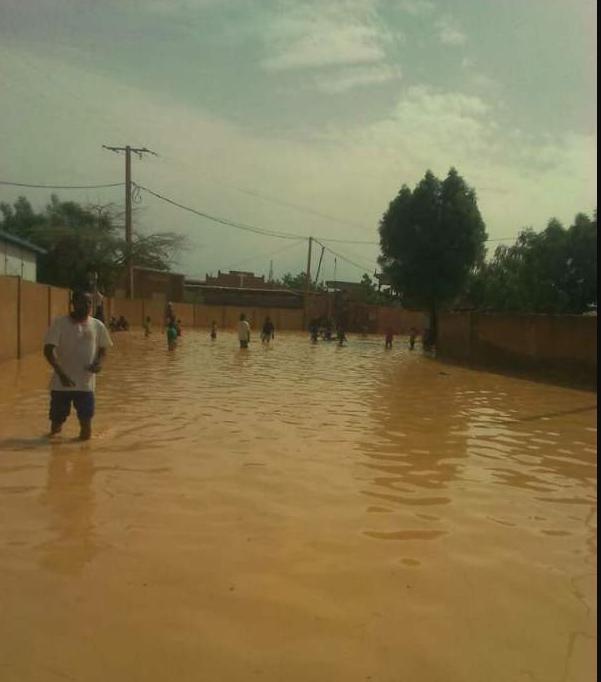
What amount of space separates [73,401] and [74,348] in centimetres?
58

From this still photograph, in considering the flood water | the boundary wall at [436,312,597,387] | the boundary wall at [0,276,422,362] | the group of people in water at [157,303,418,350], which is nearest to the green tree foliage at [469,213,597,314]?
the boundary wall at [436,312,597,387]

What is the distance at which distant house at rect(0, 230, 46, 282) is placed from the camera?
27.5 metres

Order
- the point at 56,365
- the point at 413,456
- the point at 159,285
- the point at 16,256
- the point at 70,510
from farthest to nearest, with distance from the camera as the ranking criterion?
the point at 159,285, the point at 16,256, the point at 413,456, the point at 56,365, the point at 70,510

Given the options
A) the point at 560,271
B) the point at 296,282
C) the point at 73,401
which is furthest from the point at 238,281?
the point at 73,401

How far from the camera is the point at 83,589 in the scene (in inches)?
152

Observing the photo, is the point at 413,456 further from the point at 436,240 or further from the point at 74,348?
the point at 436,240

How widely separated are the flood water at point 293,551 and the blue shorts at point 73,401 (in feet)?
1.14

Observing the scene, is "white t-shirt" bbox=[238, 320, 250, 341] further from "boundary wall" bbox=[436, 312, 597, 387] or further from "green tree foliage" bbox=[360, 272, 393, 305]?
"green tree foliage" bbox=[360, 272, 393, 305]

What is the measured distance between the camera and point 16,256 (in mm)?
29219

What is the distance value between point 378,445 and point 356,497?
2470mm

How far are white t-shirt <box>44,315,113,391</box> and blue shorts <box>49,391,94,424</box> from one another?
0.20ft

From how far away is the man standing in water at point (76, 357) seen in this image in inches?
294

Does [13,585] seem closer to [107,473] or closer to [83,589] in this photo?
[83,589]

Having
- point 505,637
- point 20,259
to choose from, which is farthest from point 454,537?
point 20,259
